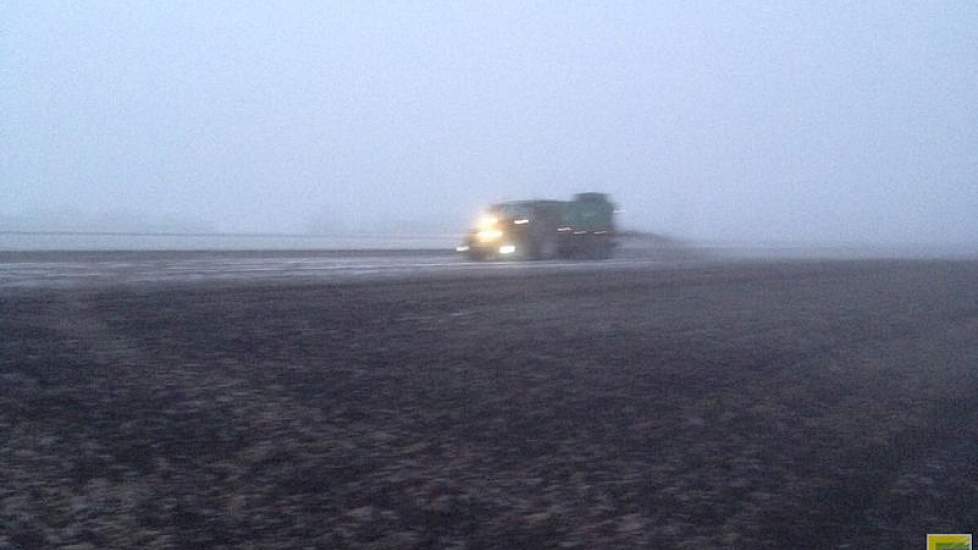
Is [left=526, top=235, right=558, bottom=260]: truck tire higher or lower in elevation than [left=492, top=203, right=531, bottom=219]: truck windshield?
lower

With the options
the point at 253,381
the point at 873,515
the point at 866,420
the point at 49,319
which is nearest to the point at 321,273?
the point at 49,319

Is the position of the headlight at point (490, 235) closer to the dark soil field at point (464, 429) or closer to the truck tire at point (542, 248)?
the truck tire at point (542, 248)

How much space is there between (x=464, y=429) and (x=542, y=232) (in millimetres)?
28380

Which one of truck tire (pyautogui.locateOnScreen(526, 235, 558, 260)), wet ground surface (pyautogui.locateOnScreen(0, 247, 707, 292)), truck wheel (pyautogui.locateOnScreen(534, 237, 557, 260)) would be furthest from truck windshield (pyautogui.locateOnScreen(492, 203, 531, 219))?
wet ground surface (pyautogui.locateOnScreen(0, 247, 707, 292))

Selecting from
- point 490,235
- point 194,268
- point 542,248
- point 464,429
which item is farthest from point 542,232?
point 464,429

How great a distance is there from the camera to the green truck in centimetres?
3644

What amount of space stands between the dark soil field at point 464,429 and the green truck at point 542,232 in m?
19.7

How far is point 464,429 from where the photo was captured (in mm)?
9188

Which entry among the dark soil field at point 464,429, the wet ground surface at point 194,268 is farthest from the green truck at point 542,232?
the dark soil field at point 464,429

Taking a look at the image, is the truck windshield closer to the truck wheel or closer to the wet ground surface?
the truck wheel

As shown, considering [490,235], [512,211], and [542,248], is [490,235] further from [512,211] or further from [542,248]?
[542,248]

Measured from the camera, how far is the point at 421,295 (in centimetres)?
1880

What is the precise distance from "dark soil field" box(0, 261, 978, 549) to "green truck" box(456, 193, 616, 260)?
19.7m

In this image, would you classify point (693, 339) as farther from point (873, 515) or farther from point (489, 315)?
point (873, 515)
